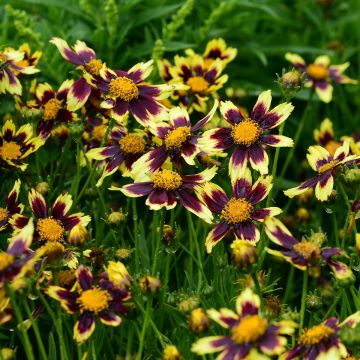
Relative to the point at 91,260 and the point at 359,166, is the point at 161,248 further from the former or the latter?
the point at 359,166

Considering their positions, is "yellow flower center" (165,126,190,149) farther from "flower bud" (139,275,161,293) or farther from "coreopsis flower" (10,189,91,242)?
"flower bud" (139,275,161,293)

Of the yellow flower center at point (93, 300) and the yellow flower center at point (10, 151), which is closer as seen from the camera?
the yellow flower center at point (93, 300)

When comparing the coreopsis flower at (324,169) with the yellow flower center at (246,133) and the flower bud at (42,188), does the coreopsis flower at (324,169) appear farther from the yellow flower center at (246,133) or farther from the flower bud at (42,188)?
the flower bud at (42,188)

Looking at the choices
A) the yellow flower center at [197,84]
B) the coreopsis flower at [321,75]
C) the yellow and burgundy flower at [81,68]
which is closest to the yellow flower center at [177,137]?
the yellow and burgundy flower at [81,68]

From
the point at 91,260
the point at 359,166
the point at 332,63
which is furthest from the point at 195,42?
the point at 91,260

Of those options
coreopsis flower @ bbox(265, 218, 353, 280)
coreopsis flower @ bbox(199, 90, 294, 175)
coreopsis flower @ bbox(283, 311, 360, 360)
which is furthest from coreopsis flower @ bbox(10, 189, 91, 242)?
coreopsis flower @ bbox(283, 311, 360, 360)

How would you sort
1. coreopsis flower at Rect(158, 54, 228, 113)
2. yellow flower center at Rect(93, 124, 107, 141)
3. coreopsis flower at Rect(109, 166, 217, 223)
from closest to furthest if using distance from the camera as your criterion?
1. coreopsis flower at Rect(109, 166, 217, 223)
2. yellow flower center at Rect(93, 124, 107, 141)
3. coreopsis flower at Rect(158, 54, 228, 113)

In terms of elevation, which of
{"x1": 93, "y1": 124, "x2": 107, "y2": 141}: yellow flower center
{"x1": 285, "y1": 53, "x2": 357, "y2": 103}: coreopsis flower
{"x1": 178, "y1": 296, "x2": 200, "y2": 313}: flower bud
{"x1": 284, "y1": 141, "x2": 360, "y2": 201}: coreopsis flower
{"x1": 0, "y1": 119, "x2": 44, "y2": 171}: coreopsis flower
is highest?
{"x1": 284, "y1": 141, "x2": 360, "y2": 201}: coreopsis flower

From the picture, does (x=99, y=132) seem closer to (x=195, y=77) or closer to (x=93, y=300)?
(x=195, y=77)
